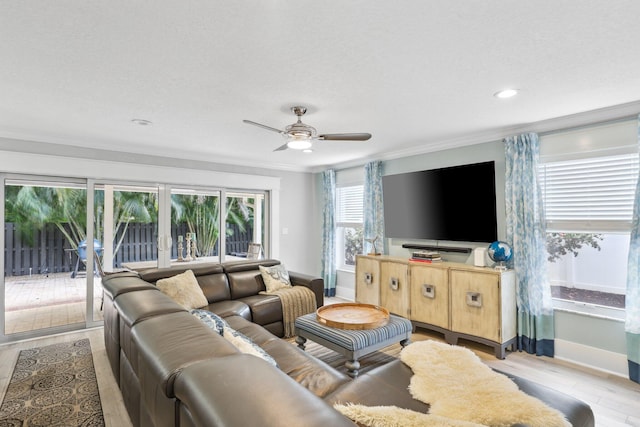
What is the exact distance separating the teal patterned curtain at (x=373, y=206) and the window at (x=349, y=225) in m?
0.37

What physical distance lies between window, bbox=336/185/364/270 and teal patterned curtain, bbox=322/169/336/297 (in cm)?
16

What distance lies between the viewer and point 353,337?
2.71 metres

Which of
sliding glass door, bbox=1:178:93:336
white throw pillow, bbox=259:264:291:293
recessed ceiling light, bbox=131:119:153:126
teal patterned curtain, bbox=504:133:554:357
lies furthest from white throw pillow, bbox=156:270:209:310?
teal patterned curtain, bbox=504:133:554:357

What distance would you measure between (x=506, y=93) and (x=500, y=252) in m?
1.75

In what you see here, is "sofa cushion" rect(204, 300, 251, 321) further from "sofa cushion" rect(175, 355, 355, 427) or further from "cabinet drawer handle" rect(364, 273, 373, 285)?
"sofa cushion" rect(175, 355, 355, 427)

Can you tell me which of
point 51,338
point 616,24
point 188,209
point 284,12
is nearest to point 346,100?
point 284,12

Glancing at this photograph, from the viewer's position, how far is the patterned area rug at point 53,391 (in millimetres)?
2309

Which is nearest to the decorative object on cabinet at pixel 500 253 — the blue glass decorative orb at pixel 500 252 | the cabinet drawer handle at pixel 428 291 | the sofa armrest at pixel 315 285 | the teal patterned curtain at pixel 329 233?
the blue glass decorative orb at pixel 500 252

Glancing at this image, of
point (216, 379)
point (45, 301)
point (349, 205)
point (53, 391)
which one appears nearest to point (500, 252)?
point (349, 205)

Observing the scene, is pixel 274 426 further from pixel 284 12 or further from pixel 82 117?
pixel 82 117

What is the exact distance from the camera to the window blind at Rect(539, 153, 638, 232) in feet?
10.0

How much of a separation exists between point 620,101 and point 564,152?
642 millimetres

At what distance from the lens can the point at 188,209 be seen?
202 inches

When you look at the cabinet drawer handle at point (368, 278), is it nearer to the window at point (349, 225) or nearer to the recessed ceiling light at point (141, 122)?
the window at point (349, 225)
